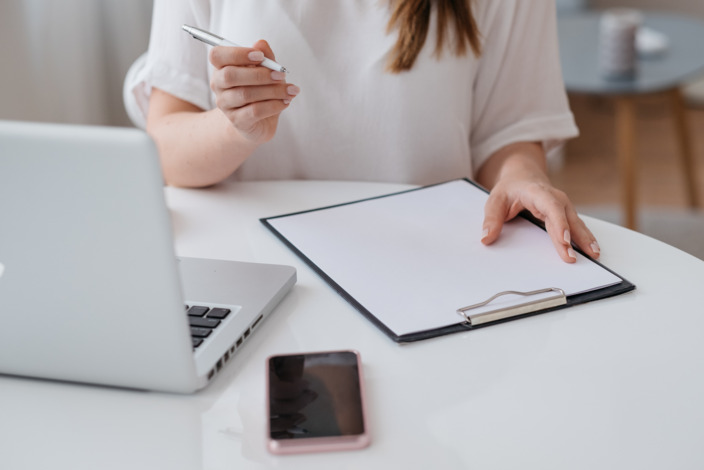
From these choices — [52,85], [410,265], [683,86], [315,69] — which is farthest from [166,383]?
[683,86]

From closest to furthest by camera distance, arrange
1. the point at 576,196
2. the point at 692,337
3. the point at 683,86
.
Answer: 1. the point at 692,337
2. the point at 683,86
3. the point at 576,196

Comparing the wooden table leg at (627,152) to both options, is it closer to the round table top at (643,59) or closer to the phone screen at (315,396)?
the round table top at (643,59)

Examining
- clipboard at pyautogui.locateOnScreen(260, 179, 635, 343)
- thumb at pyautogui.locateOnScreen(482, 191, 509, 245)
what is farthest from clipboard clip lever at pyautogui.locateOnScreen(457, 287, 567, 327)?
thumb at pyautogui.locateOnScreen(482, 191, 509, 245)

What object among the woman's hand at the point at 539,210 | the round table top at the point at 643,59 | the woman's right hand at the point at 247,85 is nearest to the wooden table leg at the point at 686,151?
the round table top at the point at 643,59

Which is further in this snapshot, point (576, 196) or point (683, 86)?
point (576, 196)

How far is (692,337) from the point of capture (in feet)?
2.15

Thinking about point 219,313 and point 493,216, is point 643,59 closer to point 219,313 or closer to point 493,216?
point 493,216

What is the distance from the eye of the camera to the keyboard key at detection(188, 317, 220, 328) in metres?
0.65

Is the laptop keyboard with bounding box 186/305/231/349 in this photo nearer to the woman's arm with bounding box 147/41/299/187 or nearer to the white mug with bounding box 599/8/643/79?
the woman's arm with bounding box 147/41/299/187

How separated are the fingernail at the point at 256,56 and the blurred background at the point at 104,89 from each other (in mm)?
1056

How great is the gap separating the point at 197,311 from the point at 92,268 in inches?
5.8

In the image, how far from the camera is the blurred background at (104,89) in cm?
167

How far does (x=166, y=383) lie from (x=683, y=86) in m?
2.00

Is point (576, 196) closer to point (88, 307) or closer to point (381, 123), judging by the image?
point (381, 123)
